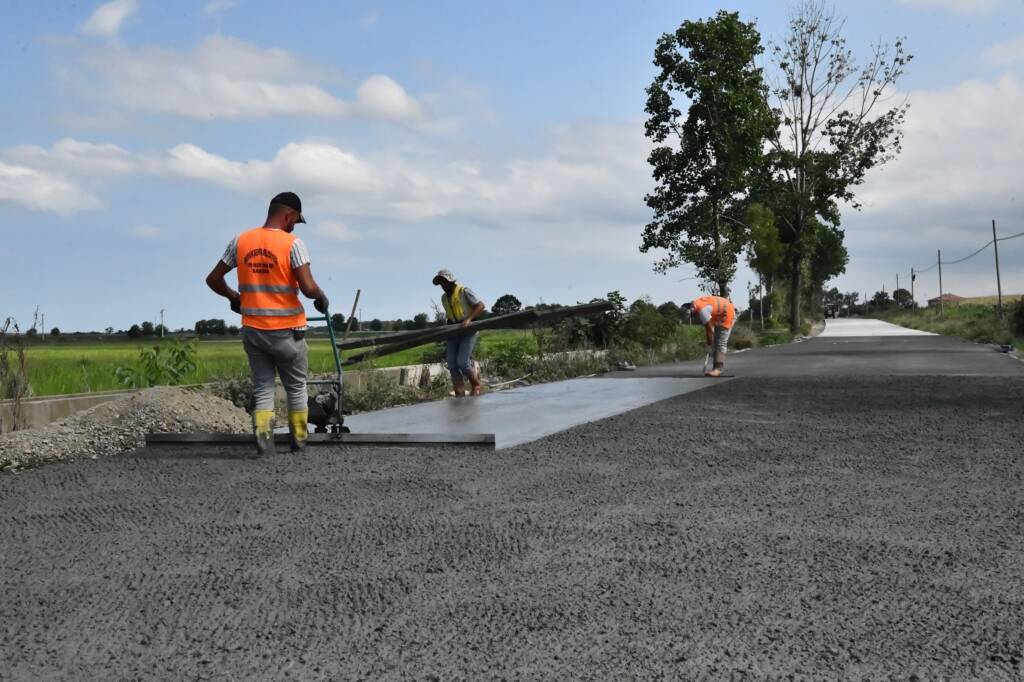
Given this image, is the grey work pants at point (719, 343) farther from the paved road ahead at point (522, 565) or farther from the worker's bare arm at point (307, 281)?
the worker's bare arm at point (307, 281)

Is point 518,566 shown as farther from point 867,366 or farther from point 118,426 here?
point 867,366

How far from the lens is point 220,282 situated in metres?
7.38

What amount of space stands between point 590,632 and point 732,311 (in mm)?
13404

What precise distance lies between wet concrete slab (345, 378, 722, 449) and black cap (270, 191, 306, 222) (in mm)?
2433

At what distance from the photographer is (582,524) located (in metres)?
4.77

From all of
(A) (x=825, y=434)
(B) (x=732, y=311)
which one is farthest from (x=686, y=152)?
(A) (x=825, y=434)

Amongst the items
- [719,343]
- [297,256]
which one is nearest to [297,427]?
[297,256]

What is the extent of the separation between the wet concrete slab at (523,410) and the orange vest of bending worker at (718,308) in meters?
1.22

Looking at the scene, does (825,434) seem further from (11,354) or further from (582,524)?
(11,354)

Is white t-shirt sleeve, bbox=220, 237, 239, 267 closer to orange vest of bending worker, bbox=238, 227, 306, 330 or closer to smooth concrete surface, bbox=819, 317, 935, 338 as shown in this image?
orange vest of bending worker, bbox=238, 227, 306, 330

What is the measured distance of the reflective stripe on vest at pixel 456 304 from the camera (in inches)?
454

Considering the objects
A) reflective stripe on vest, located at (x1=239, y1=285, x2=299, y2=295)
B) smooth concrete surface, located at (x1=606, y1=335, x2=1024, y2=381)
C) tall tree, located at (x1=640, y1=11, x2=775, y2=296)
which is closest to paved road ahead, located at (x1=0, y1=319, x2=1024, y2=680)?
reflective stripe on vest, located at (x1=239, y1=285, x2=299, y2=295)

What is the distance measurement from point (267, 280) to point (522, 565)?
3876 mm

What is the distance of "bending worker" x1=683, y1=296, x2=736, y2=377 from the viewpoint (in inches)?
615
